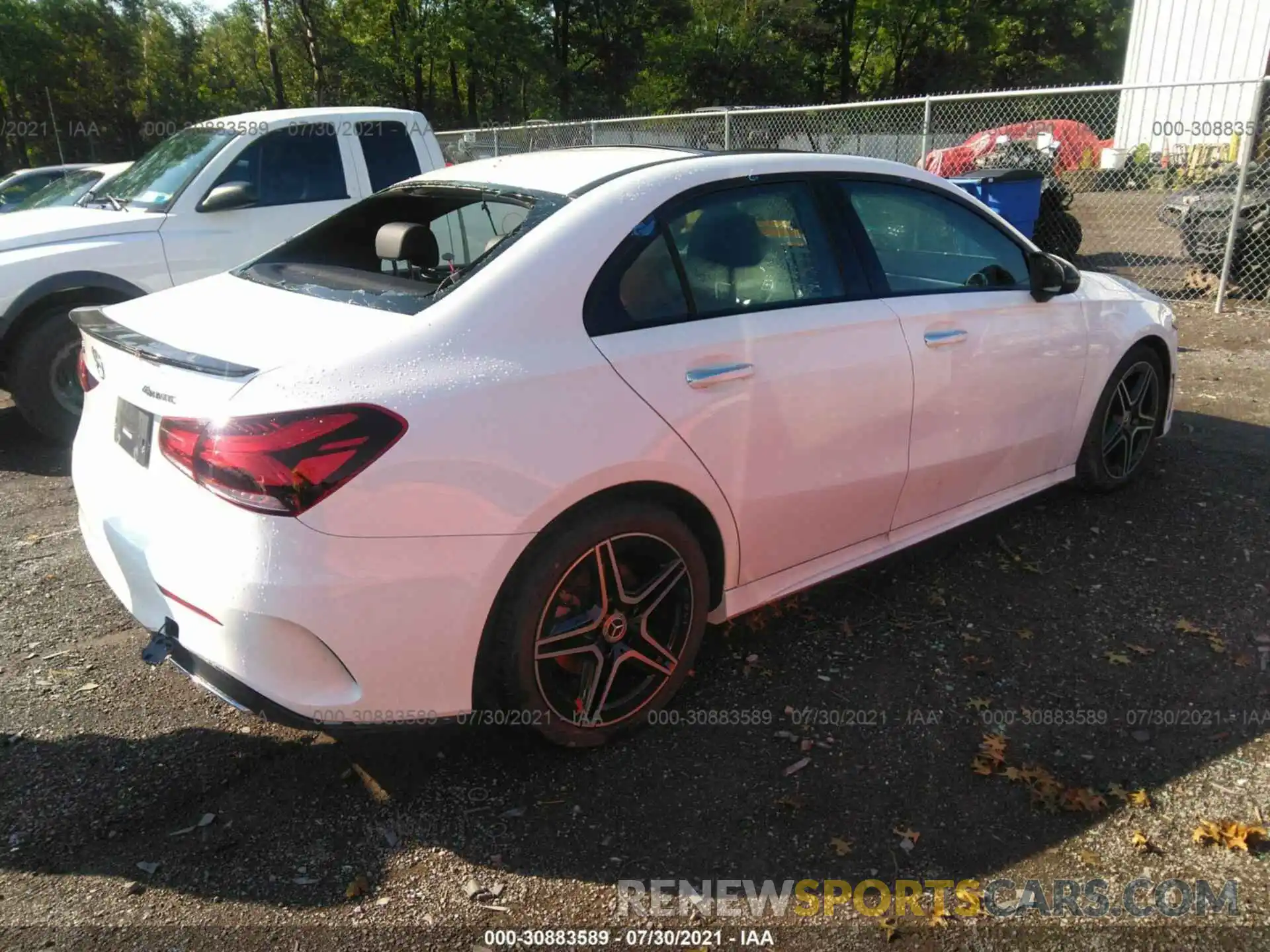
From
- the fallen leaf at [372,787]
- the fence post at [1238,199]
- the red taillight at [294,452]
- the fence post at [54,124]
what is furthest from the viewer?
the fence post at [54,124]

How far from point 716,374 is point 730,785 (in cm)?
124

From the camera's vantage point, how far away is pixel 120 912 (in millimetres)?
2338

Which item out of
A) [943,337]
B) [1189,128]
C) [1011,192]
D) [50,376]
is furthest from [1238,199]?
[1189,128]

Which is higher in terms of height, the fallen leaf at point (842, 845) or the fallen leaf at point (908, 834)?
the fallen leaf at point (842, 845)

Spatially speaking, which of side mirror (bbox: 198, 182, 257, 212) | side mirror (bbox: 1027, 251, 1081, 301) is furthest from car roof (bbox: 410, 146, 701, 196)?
side mirror (bbox: 198, 182, 257, 212)

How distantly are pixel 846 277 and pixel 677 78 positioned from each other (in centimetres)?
3153

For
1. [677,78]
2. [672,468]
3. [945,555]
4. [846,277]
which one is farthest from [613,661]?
[677,78]

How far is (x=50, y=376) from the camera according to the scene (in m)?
5.86

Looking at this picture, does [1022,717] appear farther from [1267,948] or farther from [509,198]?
[509,198]

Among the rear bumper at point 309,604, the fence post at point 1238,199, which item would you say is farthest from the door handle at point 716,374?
the fence post at point 1238,199

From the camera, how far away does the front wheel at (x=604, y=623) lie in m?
2.58

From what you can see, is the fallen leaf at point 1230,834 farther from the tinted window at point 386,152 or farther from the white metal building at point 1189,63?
the white metal building at point 1189,63

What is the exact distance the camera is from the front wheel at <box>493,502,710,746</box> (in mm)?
2576

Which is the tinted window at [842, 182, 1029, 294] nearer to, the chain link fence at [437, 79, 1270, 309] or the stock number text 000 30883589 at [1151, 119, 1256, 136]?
the chain link fence at [437, 79, 1270, 309]
